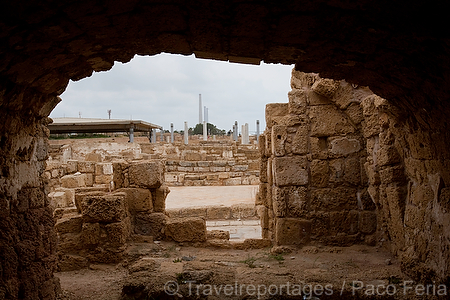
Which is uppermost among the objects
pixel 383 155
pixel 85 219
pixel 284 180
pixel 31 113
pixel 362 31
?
pixel 362 31

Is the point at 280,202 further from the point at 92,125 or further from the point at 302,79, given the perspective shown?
the point at 92,125

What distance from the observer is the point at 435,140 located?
268 centimetres

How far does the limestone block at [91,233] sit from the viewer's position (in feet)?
15.1

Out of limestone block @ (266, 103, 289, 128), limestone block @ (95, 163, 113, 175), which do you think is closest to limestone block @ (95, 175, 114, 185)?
limestone block @ (95, 163, 113, 175)

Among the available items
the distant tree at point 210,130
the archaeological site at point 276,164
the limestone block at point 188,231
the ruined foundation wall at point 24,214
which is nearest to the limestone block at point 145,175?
the archaeological site at point 276,164

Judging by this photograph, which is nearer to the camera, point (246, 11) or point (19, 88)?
point (246, 11)

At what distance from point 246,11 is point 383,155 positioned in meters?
2.73

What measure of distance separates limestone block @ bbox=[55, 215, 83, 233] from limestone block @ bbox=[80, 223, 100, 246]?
247 mm

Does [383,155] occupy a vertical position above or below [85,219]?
above

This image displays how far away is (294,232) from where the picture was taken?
4.79 m

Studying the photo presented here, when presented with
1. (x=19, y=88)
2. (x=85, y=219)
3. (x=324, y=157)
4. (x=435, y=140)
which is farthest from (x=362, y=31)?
(x=85, y=219)

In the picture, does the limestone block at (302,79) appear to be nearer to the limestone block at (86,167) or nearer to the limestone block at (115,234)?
the limestone block at (115,234)

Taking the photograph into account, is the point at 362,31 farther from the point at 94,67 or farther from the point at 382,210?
the point at 382,210

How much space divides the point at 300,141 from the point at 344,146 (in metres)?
0.62
